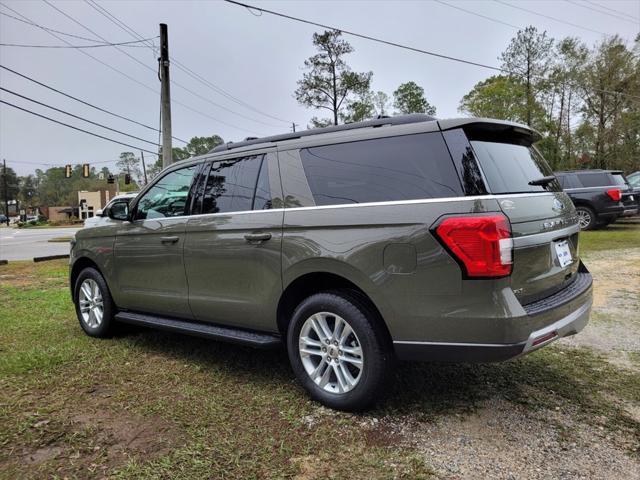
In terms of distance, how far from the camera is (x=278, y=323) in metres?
3.32

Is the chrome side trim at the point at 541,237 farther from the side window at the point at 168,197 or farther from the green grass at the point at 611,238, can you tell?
the green grass at the point at 611,238

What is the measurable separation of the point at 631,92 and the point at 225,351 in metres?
32.6

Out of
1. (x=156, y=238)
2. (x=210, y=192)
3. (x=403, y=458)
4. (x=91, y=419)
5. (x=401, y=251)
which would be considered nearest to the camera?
(x=403, y=458)

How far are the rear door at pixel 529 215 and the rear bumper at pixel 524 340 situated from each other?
86 millimetres

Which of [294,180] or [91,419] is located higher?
[294,180]

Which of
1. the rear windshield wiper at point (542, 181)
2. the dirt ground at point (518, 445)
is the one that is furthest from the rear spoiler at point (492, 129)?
the dirt ground at point (518, 445)

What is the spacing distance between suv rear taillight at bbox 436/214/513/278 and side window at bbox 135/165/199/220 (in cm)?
242

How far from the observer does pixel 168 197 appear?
13.9 ft

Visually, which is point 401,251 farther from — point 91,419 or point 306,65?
point 306,65

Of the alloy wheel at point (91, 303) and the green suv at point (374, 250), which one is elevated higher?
the green suv at point (374, 250)

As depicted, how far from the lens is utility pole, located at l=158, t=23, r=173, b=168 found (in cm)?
1352

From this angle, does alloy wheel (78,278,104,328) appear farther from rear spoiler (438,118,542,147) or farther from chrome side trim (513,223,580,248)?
chrome side trim (513,223,580,248)

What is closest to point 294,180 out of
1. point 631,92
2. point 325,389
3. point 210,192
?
point 210,192

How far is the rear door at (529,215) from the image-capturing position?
257 cm
